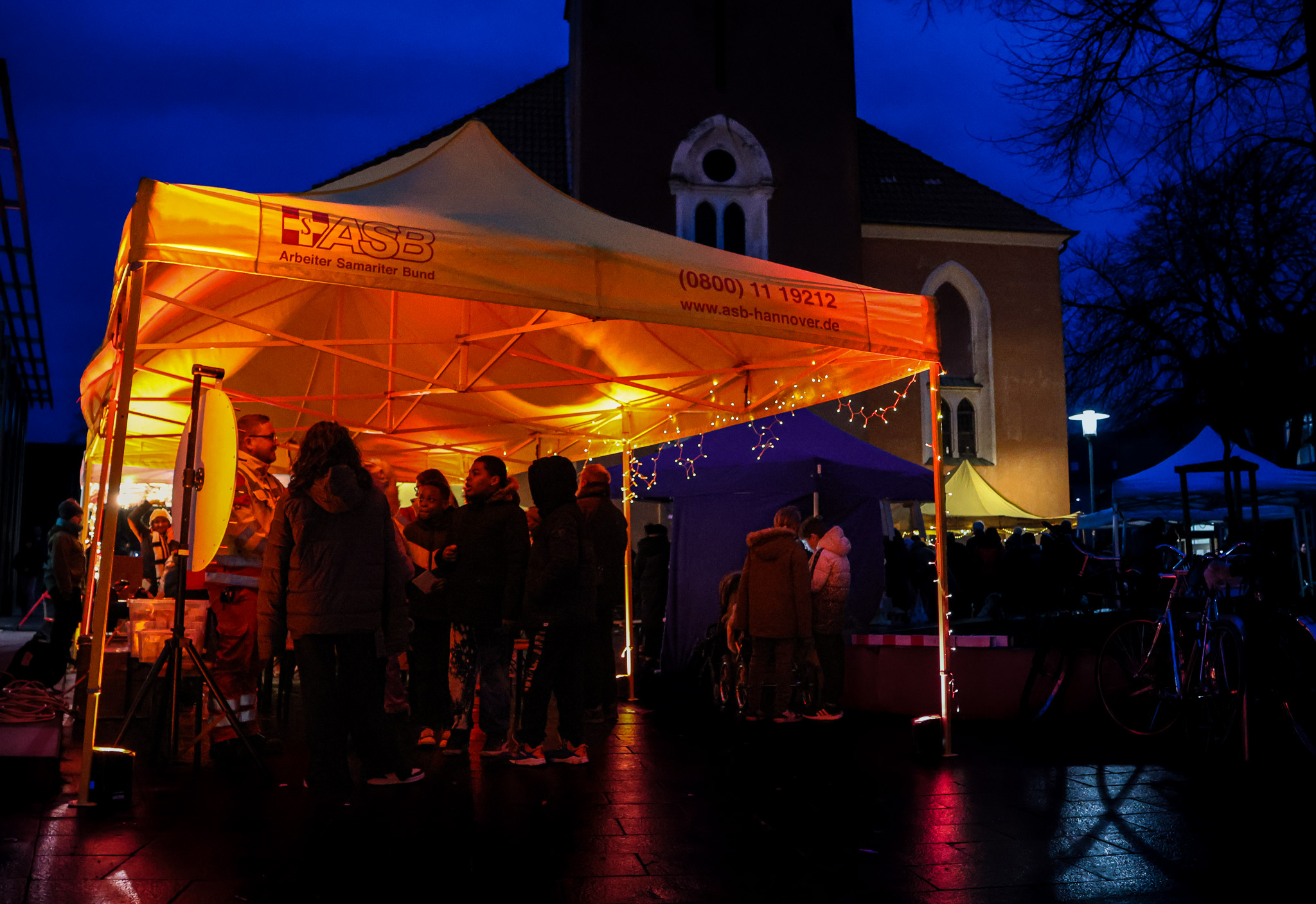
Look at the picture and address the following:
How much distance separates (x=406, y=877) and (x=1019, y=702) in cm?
592

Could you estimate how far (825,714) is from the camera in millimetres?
9094

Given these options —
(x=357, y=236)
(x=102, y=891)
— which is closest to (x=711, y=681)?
(x=357, y=236)

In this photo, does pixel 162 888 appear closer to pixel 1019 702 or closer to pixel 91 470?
pixel 1019 702

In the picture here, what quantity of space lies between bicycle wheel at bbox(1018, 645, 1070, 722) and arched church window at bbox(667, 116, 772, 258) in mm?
17232

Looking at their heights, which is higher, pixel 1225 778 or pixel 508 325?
pixel 508 325

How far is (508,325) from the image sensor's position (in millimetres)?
9398

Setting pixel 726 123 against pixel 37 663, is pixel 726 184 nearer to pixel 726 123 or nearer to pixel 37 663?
pixel 726 123

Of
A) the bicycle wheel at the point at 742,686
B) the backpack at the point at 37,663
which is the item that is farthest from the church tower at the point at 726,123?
the backpack at the point at 37,663

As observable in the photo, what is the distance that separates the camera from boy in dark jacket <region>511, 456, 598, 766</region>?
633 centimetres

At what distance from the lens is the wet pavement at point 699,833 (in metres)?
4.08

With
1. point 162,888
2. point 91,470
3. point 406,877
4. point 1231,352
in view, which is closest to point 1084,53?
point 406,877

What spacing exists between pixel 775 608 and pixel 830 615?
70 cm

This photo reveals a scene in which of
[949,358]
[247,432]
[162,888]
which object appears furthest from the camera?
[949,358]

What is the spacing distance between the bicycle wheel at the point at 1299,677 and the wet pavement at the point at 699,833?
0.84 feet
